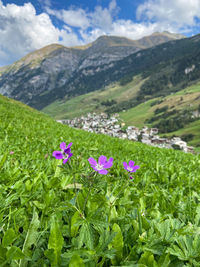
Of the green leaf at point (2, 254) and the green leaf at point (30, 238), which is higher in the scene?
the green leaf at point (30, 238)

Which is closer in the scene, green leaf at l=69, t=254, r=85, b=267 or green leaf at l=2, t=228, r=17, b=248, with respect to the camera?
green leaf at l=69, t=254, r=85, b=267

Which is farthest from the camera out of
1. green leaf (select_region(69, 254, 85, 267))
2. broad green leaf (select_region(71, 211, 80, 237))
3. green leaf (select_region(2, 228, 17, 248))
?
broad green leaf (select_region(71, 211, 80, 237))

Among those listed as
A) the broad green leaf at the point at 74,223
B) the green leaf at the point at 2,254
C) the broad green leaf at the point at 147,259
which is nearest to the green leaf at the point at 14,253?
the green leaf at the point at 2,254

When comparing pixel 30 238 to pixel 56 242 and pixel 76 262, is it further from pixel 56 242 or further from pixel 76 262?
pixel 76 262

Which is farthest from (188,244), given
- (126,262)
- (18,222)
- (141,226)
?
(18,222)

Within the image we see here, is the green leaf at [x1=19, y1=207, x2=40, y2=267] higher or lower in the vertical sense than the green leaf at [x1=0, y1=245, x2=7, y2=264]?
higher

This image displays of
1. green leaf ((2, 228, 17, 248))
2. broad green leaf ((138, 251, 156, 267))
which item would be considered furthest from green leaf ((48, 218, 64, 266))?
broad green leaf ((138, 251, 156, 267))

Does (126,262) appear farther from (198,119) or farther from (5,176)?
(198,119)

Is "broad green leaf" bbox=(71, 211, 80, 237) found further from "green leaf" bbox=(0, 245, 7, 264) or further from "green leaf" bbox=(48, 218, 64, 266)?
"green leaf" bbox=(0, 245, 7, 264)

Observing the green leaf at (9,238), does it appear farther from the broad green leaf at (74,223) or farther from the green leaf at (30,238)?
the broad green leaf at (74,223)

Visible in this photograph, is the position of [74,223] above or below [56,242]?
above

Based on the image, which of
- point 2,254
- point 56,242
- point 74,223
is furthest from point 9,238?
point 74,223

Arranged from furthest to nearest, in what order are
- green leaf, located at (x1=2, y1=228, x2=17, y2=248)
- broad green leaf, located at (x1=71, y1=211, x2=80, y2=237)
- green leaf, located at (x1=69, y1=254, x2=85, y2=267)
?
1. broad green leaf, located at (x1=71, y1=211, x2=80, y2=237)
2. green leaf, located at (x1=2, y1=228, x2=17, y2=248)
3. green leaf, located at (x1=69, y1=254, x2=85, y2=267)

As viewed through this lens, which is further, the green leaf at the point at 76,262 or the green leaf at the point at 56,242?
the green leaf at the point at 56,242
